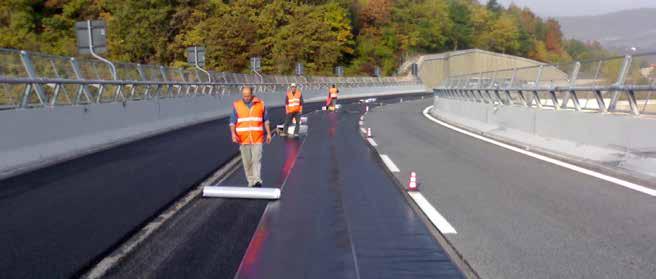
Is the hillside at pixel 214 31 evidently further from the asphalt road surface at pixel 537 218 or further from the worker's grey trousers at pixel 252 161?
the worker's grey trousers at pixel 252 161

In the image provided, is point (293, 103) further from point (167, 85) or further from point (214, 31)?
point (214, 31)

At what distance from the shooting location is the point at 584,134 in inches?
509

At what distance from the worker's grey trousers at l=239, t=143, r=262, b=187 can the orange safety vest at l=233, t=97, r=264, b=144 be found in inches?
3.7

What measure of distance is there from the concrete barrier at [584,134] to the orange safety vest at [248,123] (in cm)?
610

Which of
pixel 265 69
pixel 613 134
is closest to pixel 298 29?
pixel 265 69

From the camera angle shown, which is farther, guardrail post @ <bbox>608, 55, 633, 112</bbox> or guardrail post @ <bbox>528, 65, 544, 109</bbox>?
guardrail post @ <bbox>528, 65, 544, 109</bbox>

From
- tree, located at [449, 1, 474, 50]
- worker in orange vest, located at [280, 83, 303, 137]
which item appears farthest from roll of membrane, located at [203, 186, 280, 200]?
tree, located at [449, 1, 474, 50]

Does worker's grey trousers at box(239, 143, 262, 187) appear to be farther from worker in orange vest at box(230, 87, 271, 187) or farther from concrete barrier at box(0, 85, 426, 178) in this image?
concrete barrier at box(0, 85, 426, 178)

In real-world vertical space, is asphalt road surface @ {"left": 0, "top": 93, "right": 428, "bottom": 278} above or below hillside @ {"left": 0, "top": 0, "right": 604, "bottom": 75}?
below

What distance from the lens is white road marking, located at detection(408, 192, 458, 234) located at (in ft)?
24.0

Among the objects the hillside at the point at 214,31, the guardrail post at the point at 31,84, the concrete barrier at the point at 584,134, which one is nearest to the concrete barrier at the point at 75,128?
the guardrail post at the point at 31,84

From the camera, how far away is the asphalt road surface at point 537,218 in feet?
19.1

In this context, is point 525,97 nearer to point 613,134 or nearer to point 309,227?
point 613,134

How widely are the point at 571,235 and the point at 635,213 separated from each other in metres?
1.41
